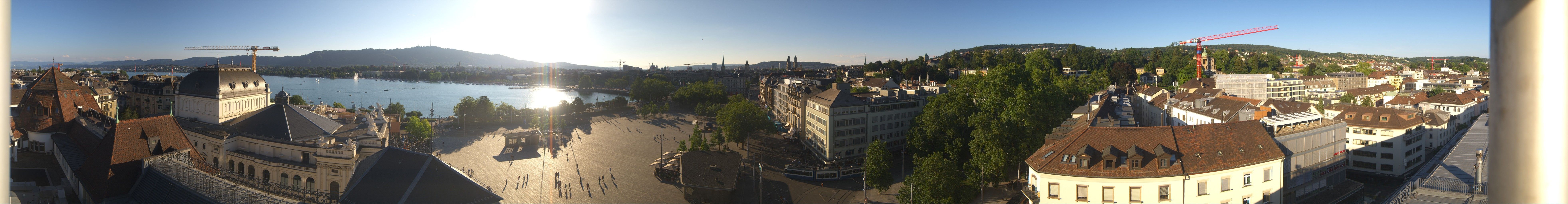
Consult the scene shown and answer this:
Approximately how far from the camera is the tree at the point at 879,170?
17.1m

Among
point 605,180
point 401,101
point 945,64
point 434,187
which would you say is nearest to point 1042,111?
point 605,180

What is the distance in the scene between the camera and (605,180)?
19375 mm

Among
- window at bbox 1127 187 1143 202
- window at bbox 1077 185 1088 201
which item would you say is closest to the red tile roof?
window at bbox 1077 185 1088 201

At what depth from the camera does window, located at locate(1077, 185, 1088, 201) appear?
10.7m

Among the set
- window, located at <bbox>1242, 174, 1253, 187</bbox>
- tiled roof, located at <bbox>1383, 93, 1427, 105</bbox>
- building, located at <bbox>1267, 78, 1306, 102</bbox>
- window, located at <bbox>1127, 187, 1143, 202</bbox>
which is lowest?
window, located at <bbox>1127, 187, 1143, 202</bbox>

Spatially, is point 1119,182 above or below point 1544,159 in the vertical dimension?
below

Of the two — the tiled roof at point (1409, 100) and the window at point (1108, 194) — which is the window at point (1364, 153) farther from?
the window at point (1108, 194)

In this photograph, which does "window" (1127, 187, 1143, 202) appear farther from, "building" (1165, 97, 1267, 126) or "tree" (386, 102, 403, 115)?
"tree" (386, 102, 403, 115)

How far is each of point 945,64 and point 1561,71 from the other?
57853 millimetres

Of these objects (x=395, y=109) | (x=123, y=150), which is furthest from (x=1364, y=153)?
(x=395, y=109)

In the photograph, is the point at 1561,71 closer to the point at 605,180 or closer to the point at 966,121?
the point at 966,121

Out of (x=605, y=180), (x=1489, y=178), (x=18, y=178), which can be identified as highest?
(x=1489, y=178)

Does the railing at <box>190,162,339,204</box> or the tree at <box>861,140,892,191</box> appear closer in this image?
the railing at <box>190,162,339,204</box>

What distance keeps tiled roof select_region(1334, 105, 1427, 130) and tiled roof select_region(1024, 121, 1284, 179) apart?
32.5ft
